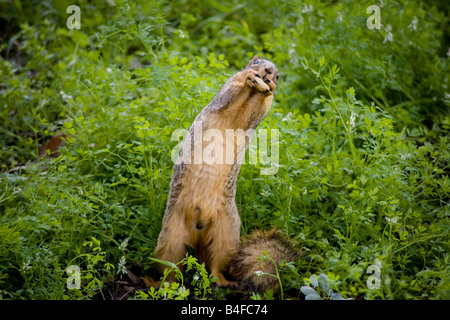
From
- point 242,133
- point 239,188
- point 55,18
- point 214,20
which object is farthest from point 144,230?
point 55,18

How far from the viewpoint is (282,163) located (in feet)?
11.2

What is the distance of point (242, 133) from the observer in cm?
281

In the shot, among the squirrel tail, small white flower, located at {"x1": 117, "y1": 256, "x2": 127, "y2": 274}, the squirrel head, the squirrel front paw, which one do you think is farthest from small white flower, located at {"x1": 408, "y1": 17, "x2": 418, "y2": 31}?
small white flower, located at {"x1": 117, "y1": 256, "x2": 127, "y2": 274}

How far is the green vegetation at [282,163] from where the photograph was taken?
2.79m

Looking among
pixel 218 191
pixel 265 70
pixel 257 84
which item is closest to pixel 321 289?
pixel 218 191

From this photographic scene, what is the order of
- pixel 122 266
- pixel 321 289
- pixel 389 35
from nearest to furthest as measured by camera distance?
pixel 321 289 → pixel 122 266 → pixel 389 35

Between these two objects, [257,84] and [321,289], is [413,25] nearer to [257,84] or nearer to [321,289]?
[257,84]

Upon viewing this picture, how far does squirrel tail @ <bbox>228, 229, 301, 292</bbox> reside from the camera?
2.75m

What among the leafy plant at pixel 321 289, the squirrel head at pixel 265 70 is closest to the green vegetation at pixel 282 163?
the leafy plant at pixel 321 289

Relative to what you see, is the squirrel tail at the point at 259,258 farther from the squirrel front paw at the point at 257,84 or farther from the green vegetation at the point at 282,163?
the squirrel front paw at the point at 257,84

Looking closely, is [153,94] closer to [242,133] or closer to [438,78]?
[242,133]

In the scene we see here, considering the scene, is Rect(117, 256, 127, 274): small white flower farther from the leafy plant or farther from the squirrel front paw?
the squirrel front paw

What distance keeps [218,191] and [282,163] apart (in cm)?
76

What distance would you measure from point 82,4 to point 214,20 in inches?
56.5
